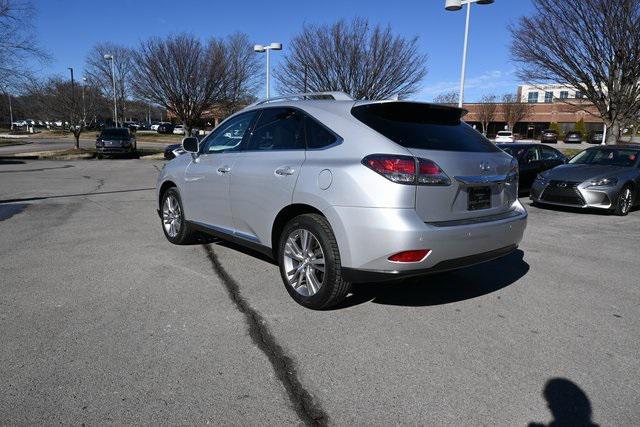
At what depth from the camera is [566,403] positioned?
2.69 meters

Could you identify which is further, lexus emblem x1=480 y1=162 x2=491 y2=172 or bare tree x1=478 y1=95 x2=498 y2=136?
bare tree x1=478 y1=95 x2=498 y2=136

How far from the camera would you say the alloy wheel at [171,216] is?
603 cm

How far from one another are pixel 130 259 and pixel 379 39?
18109 mm

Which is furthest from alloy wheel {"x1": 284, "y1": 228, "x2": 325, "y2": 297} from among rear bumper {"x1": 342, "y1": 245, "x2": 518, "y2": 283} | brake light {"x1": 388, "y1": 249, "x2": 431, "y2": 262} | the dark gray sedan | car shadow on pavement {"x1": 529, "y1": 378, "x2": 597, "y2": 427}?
the dark gray sedan

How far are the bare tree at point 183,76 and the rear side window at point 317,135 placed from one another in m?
21.9

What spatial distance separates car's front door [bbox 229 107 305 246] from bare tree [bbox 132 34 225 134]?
21.2 meters

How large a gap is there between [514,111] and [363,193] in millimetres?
67991

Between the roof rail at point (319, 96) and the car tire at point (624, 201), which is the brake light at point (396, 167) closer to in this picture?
the roof rail at point (319, 96)

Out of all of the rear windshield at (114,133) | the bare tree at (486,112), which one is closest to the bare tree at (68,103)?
the rear windshield at (114,133)

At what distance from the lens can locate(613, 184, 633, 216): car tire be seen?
30.2 feet

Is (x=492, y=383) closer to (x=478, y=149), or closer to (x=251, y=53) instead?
(x=478, y=149)

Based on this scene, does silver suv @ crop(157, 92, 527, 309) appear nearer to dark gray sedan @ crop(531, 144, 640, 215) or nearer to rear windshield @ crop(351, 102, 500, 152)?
rear windshield @ crop(351, 102, 500, 152)

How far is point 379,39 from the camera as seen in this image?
20.9m

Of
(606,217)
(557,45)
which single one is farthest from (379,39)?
(606,217)
